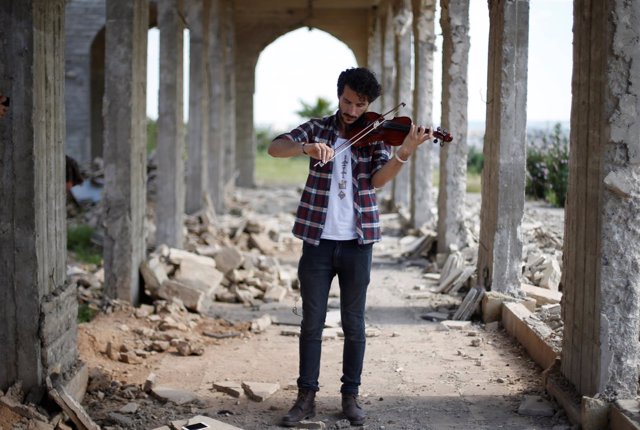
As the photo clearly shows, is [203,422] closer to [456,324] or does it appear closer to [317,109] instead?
[456,324]

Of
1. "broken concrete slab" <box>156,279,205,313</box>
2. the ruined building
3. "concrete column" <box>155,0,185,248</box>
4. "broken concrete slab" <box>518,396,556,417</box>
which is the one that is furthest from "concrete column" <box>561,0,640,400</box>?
"concrete column" <box>155,0,185,248</box>

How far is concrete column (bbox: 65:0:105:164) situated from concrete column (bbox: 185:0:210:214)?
583cm

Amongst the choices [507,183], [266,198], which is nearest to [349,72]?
[507,183]

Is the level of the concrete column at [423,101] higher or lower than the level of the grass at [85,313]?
higher

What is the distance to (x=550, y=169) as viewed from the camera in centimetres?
1822

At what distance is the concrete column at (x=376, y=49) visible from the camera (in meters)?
23.8

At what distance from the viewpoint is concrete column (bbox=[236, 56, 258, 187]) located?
29.7m

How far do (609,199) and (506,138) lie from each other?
387cm

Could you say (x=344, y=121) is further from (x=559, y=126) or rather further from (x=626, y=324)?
(x=559, y=126)

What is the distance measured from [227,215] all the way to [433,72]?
260 inches

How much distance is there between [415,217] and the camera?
17000 millimetres

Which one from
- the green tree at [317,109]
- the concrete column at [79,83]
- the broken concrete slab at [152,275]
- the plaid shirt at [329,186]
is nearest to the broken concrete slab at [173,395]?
the plaid shirt at [329,186]

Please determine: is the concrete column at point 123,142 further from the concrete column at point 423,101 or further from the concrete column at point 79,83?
the concrete column at point 79,83

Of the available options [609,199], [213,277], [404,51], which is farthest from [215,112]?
Answer: [609,199]
